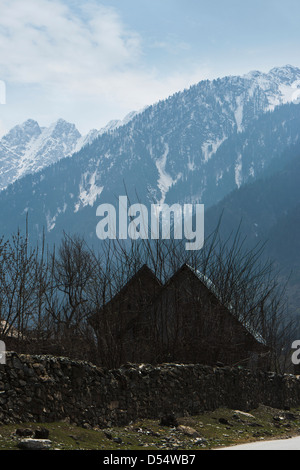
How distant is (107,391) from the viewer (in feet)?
57.4

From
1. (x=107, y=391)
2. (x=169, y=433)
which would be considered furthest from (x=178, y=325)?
(x=169, y=433)

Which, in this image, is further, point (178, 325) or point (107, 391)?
point (178, 325)

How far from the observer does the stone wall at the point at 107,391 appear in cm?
1446

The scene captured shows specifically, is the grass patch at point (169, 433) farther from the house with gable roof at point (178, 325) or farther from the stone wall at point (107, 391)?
the house with gable roof at point (178, 325)

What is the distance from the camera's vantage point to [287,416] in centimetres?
2767

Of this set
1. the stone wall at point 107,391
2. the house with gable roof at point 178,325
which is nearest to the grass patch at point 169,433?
the stone wall at point 107,391

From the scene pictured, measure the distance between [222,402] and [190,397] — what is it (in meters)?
3.00

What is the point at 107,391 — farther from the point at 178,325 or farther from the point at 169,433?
the point at 178,325

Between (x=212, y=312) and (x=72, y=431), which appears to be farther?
(x=212, y=312)

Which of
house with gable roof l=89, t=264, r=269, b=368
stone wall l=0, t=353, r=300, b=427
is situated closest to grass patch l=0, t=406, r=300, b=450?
stone wall l=0, t=353, r=300, b=427

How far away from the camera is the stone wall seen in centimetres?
1446
